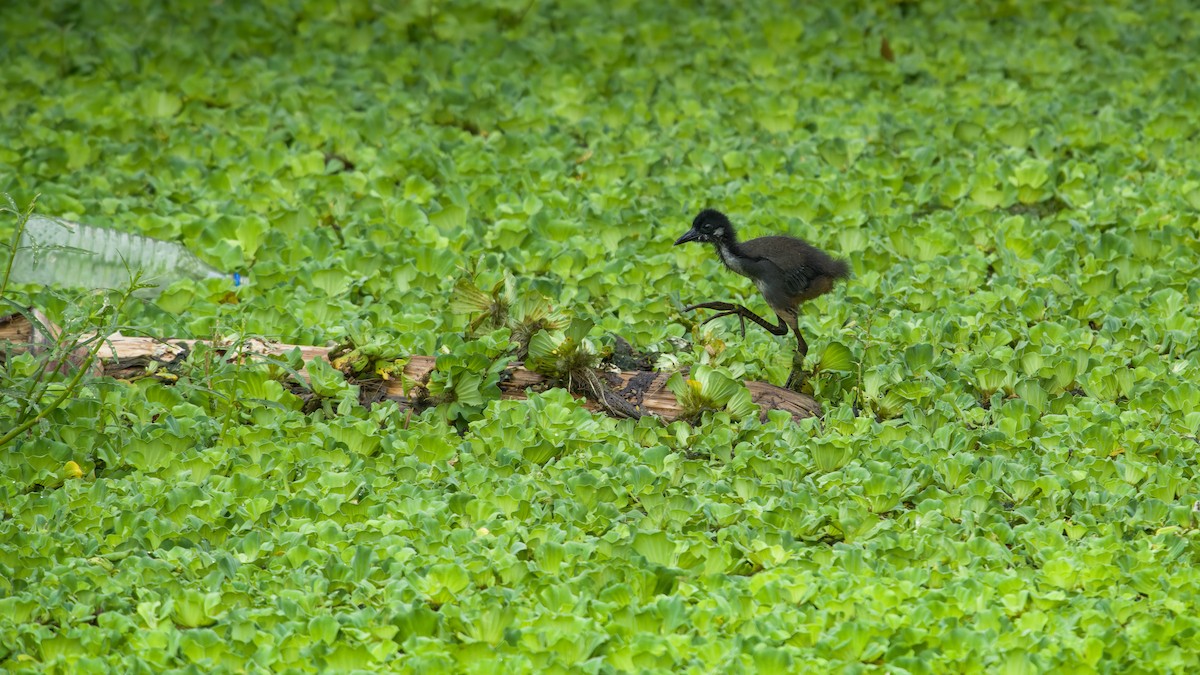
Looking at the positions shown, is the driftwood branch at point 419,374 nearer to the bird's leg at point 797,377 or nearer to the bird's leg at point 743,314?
the bird's leg at point 797,377

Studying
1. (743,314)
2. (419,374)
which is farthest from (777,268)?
(419,374)

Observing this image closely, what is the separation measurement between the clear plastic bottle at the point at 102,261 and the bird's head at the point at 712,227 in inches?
72.4

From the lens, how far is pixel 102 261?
580 cm

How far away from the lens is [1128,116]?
7309mm

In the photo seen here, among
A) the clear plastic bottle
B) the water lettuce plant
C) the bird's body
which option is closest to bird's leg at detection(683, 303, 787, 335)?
the bird's body

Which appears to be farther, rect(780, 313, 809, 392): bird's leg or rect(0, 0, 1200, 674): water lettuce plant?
rect(780, 313, 809, 392): bird's leg

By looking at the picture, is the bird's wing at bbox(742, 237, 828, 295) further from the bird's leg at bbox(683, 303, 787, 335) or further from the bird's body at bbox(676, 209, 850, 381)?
the bird's leg at bbox(683, 303, 787, 335)

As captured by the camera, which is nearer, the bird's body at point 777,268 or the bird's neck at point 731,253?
the bird's body at point 777,268

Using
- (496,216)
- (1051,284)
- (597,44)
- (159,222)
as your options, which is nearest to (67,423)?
(159,222)

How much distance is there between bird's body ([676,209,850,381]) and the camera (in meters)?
4.96

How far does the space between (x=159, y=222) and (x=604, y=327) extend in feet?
6.77

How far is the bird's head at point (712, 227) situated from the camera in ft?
17.2

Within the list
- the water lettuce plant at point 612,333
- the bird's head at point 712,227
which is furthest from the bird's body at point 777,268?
the water lettuce plant at point 612,333

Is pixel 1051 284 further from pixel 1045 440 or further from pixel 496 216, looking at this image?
pixel 496 216
